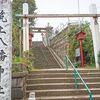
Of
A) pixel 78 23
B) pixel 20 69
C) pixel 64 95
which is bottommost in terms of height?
pixel 64 95

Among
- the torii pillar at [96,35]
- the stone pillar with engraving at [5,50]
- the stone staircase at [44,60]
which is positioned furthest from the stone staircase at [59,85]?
the stone staircase at [44,60]

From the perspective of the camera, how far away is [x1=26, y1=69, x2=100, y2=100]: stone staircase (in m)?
9.02

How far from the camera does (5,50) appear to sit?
4805 millimetres

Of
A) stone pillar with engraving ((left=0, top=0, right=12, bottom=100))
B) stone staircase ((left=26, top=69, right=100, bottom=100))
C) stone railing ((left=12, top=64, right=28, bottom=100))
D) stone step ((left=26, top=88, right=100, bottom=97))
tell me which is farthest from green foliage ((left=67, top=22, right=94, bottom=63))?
stone pillar with engraving ((left=0, top=0, right=12, bottom=100))

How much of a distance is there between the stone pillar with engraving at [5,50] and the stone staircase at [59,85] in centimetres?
406

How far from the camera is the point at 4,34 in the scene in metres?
4.86

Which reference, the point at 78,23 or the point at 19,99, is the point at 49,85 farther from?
the point at 78,23

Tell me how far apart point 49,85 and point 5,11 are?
5112mm

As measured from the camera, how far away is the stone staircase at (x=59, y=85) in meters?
9.02

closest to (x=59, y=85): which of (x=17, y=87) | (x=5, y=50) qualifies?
(x=17, y=87)

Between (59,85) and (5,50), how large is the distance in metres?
5.11

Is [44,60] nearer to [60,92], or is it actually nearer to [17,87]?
[60,92]

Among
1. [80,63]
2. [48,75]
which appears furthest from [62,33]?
[48,75]

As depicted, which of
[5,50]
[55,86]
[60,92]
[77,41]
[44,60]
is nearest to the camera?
[5,50]
